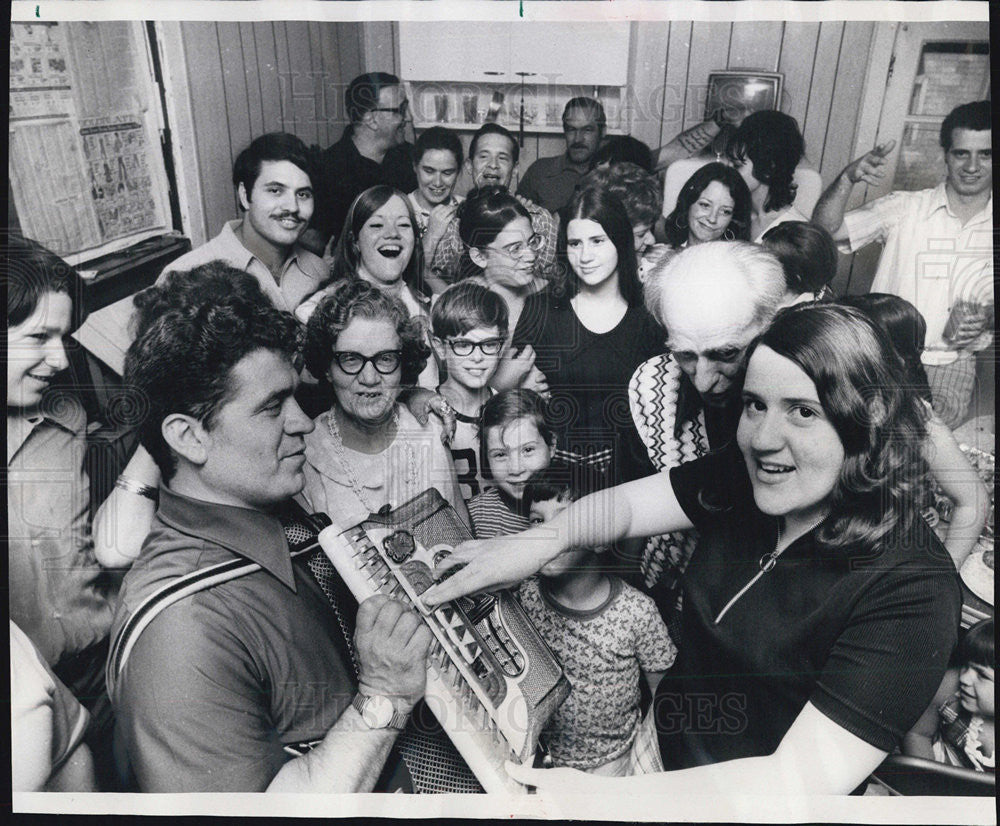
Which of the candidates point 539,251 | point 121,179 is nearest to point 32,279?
point 121,179

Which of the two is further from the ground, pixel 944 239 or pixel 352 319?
pixel 944 239

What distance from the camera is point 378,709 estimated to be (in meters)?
1.63

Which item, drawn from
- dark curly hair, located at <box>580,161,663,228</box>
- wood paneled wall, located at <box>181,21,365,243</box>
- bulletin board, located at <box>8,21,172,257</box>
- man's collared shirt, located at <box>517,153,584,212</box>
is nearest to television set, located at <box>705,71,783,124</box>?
dark curly hair, located at <box>580,161,663,228</box>

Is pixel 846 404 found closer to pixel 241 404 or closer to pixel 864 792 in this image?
pixel 864 792

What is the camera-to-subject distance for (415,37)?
5.44ft

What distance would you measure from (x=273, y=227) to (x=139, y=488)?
539mm

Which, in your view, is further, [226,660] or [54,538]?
[54,538]

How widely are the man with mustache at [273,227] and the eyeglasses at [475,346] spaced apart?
0.90 feet

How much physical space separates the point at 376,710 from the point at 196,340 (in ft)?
2.43

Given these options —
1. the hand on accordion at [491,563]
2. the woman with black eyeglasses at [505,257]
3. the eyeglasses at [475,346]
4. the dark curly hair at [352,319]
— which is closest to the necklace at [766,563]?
the hand on accordion at [491,563]

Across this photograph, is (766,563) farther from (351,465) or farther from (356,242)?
(356,242)

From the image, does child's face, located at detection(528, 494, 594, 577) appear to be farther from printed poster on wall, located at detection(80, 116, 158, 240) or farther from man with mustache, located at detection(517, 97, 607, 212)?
printed poster on wall, located at detection(80, 116, 158, 240)

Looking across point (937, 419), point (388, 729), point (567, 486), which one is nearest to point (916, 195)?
point (937, 419)

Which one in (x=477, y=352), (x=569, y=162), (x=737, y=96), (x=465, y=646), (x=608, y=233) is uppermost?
(x=737, y=96)
